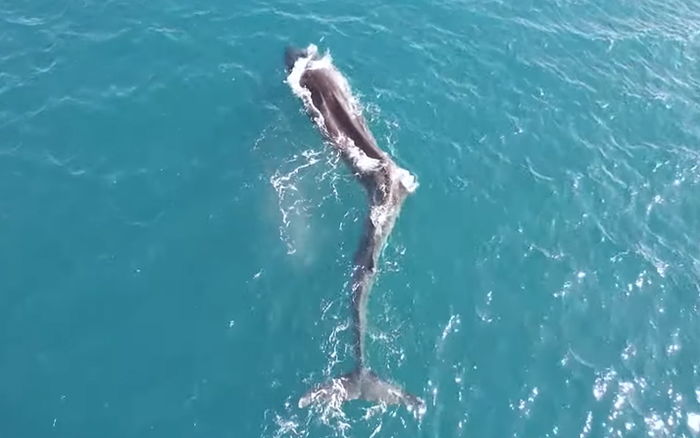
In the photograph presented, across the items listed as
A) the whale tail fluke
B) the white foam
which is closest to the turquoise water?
the white foam

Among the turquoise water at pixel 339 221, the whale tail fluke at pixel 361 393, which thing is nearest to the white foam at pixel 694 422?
the turquoise water at pixel 339 221

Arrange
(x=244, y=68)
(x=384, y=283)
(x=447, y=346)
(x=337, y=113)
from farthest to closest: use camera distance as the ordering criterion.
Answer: (x=244, y=68) → (x=337, y=113) → (x=384, y=283) → (x=447, y=346)

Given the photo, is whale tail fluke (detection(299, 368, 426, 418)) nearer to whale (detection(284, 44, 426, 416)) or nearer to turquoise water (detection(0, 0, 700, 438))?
whale (detection(284, 44, 426, 416))

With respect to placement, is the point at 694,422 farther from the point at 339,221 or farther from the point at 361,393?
the point at 339,221

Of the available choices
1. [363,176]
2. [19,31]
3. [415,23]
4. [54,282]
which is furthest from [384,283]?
[19,31]

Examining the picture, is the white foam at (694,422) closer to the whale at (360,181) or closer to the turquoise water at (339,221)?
the turquoise water at (339,221)

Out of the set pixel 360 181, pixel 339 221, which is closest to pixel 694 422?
pixel 339 221

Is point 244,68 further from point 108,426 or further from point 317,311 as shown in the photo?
point 108,426
